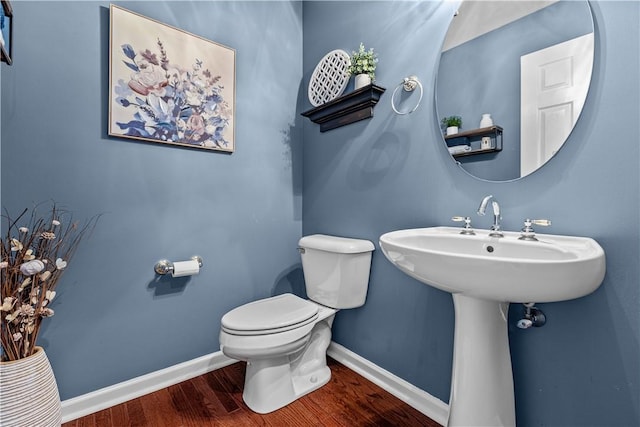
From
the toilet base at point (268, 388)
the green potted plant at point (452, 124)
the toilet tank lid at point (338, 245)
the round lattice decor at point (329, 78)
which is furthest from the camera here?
the round lattice decor at point (329, 78)

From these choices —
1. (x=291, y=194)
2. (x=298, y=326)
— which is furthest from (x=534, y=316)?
(x=291, y=194)

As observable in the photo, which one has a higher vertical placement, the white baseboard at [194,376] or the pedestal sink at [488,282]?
the pedestal sink at [488,282]

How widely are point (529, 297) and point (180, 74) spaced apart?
1.71 meters

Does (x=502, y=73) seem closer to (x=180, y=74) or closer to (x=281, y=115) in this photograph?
(x=281, y=115)

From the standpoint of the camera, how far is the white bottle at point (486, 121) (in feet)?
3.77

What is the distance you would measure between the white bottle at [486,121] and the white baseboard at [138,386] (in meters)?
1.73

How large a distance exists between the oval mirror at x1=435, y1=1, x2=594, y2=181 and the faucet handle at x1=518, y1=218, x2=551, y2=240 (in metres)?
0.17

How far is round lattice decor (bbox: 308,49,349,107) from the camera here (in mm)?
1690

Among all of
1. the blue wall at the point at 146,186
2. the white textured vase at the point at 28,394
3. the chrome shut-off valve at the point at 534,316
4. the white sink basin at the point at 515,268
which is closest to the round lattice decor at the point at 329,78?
the blue wall at the point at 146,186

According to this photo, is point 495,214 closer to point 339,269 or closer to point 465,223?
point 465,223

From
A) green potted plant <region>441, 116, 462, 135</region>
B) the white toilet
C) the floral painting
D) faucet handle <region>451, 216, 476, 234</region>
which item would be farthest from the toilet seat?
green potted plant <region>441, 116, 462, 135</region>

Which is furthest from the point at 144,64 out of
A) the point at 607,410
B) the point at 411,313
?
the point at 607,410

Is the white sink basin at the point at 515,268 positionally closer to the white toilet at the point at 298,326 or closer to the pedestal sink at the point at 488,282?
the pedestal sink at the point at 488,282

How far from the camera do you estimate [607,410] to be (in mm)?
904
